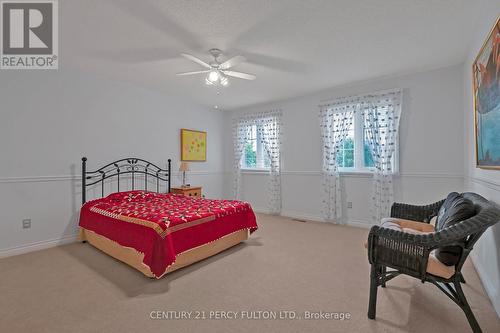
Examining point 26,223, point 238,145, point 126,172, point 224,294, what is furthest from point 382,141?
point 26,223

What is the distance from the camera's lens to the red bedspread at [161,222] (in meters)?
2.46

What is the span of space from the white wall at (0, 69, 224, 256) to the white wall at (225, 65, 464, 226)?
3266 millimetres

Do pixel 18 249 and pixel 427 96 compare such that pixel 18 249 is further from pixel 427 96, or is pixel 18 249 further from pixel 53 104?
pixel 427 96

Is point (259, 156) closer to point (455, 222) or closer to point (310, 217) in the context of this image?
point (310, 217)

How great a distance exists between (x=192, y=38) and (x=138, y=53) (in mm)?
889

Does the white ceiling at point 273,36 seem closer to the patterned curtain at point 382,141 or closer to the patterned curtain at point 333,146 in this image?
the patterned curtain at point 382,141

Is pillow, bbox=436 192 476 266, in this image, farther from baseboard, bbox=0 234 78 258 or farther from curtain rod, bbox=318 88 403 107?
baseboard, bbox=0 234 78 258

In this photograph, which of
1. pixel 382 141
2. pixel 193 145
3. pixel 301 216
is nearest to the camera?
pixel 382 141

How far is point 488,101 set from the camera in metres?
2.09

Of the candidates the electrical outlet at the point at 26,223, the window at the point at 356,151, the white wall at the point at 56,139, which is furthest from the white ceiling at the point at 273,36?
the electrical outlet at the point at 26,223

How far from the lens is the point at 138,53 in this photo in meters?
3.14

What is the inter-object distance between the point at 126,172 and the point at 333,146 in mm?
3907

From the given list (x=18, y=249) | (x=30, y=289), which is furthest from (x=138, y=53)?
(x=18, y=249)

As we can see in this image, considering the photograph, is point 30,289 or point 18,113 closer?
point 30,289
